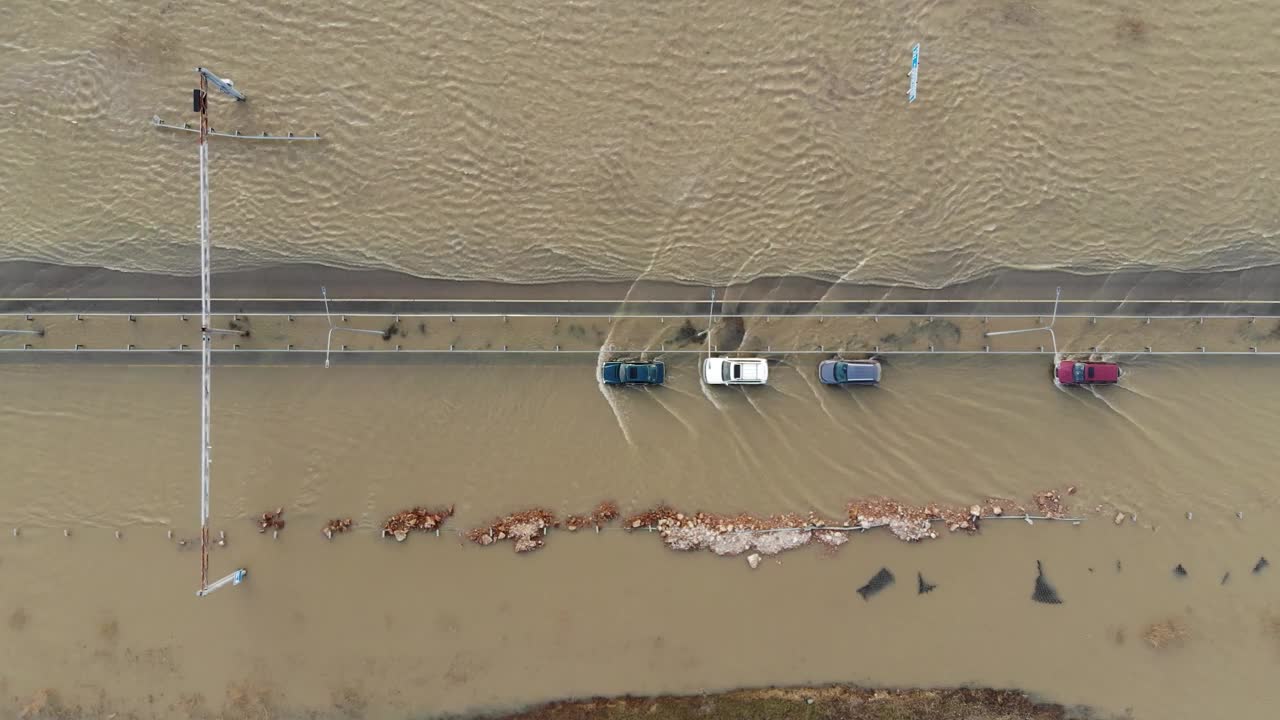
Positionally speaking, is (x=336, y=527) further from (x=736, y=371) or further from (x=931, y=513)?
(x=931, y=513)

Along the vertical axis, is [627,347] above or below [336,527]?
above

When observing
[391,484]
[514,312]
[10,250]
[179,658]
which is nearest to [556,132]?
[514,312]

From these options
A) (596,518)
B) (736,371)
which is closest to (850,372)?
(736,371)

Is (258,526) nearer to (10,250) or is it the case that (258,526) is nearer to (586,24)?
(10,250)

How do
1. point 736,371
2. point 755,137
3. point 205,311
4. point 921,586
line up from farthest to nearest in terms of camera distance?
1. point 921,586
2. point 755,137
3. point 736,371
4. point 205,311

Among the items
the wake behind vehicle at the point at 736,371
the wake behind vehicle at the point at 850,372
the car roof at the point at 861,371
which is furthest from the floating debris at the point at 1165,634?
the wake behind vehicle at the point at 736,371

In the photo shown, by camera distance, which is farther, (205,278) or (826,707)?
(826,707)
